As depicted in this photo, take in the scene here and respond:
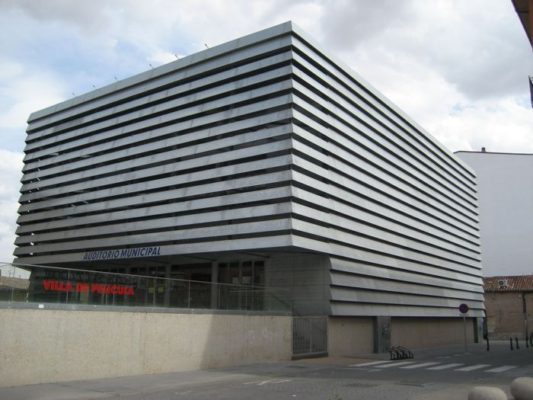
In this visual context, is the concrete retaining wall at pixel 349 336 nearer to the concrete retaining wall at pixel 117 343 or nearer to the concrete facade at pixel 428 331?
the concrete facade at pixel 428 331

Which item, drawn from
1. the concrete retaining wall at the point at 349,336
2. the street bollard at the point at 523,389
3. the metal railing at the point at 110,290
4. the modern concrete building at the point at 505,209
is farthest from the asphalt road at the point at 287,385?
the modern concrete building at the point at 505,209

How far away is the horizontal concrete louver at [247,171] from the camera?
102ft

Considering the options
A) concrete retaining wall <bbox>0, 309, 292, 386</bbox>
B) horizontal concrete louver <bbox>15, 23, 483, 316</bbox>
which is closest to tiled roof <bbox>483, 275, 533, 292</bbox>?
horizontal concrete louver <bbox>15, 23, 483, 316</bbox>

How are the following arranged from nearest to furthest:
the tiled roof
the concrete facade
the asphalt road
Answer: the asphalt road → the concrete facade → the tiled roof

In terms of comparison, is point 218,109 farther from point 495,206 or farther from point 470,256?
point 495,206

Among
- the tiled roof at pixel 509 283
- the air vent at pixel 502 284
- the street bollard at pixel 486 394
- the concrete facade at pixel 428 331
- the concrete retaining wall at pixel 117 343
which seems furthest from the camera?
the air vent at pixel 502 284

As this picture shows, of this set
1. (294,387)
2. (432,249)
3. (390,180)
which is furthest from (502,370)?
(432,249)

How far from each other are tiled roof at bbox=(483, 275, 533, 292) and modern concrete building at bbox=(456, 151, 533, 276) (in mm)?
3609

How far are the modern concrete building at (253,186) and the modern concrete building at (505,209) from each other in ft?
107

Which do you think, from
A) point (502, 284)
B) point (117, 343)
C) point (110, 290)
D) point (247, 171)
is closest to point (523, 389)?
point (117, 343)

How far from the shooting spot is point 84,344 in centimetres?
1745

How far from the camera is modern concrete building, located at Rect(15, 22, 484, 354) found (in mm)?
31094

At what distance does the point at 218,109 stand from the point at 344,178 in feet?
30.6

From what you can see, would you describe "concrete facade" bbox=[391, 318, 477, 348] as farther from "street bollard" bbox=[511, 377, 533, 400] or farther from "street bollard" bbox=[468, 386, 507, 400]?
"street bollard" bbox=[468, 386, 507, 400]
